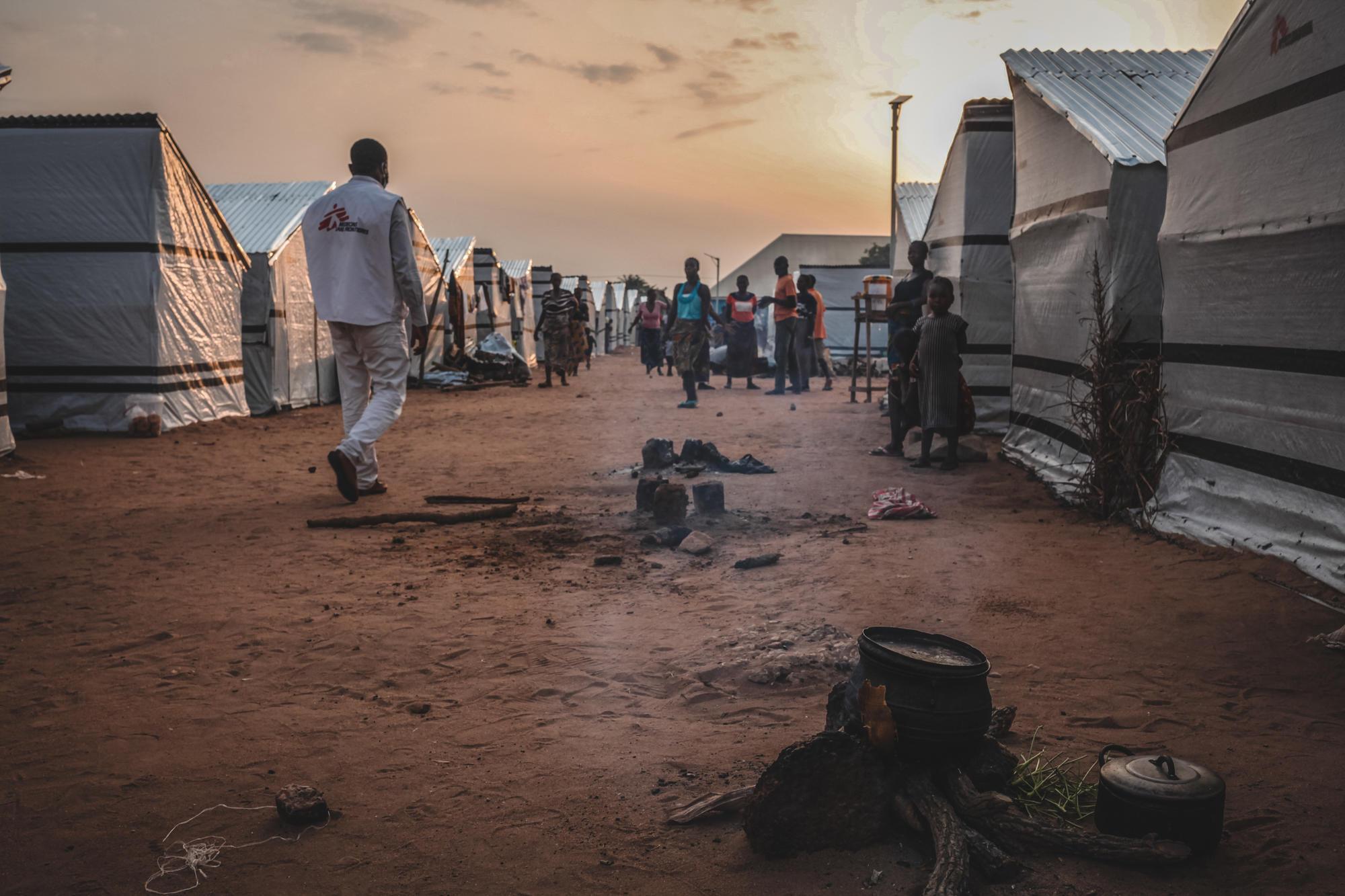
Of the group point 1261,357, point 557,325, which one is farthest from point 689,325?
point 1261,357

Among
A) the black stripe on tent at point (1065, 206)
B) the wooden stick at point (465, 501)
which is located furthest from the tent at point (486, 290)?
the wooden stick at point (465, 501)

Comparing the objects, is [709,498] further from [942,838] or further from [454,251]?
[454,251]

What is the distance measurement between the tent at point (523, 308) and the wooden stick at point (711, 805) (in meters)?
20.9

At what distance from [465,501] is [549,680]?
3.29m

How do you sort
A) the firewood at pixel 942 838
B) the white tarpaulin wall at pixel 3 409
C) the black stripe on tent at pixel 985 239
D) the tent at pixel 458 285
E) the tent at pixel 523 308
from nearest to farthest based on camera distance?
the firewood at pixel 942 838, the white tarpaulin wall at pixel 3 409, the black stripe on tent at pixel 985 239, the tent at pixel 458 285, the tent at pixel 523 308

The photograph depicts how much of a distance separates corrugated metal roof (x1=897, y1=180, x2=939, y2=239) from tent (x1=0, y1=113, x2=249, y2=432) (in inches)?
437

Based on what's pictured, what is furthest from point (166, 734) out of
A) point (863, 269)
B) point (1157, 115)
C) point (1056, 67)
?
point (863, 269)

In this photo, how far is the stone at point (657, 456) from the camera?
7496mm

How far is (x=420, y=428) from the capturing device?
36.7 ft

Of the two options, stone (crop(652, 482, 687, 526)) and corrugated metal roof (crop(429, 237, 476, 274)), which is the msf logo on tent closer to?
stone (crop(652, 482, 687, 526))

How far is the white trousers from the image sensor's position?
634 centimetres

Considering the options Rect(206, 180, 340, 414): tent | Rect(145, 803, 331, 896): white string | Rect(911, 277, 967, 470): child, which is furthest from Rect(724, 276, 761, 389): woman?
Rect(145, 803, 331, 896): white string

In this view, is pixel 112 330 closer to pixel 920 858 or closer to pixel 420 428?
pixel 420 428

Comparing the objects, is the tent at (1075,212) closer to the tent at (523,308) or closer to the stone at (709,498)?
the stone at (709,498)
